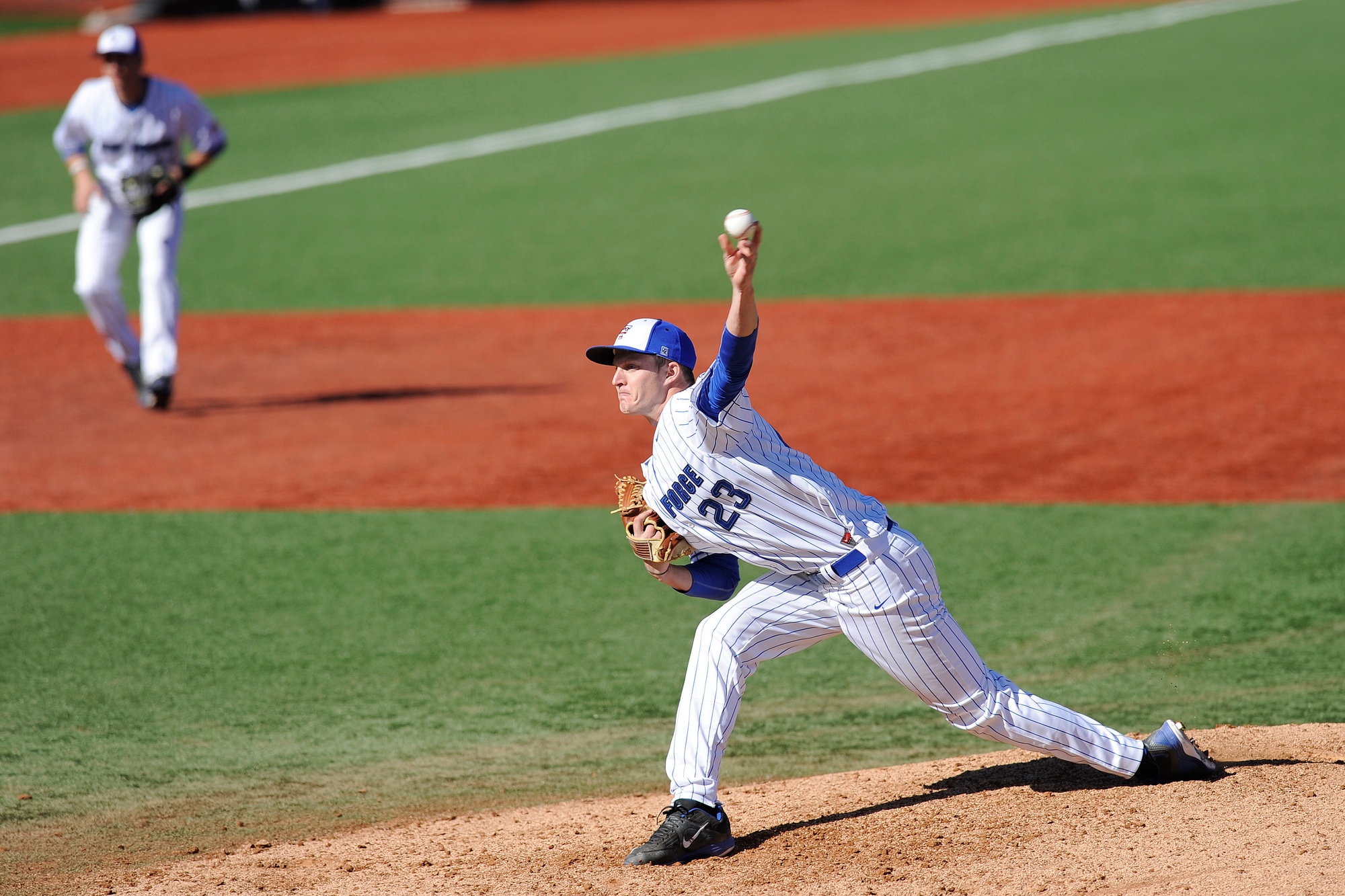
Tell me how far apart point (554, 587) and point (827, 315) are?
5.25 m

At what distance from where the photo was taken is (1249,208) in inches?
531

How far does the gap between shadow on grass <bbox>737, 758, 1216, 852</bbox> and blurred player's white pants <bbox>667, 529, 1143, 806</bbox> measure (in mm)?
181

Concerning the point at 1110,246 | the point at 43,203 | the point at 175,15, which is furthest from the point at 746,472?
the point at 175,15

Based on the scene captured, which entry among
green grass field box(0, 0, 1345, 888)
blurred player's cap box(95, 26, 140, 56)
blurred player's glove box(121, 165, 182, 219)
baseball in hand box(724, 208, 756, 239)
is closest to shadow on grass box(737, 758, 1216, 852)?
green grass field box(0, 0, 1345, 888)

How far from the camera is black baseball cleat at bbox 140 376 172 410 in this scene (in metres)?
9.41

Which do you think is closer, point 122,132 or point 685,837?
point 685,837

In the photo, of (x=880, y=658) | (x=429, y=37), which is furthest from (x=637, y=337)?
(x=429, y=37)

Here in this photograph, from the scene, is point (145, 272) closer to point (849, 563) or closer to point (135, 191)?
point (135, 191)

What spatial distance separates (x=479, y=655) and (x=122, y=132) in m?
4.98

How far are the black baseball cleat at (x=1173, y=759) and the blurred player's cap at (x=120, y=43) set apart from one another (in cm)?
725

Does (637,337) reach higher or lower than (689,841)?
higher

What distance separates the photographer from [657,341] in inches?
160

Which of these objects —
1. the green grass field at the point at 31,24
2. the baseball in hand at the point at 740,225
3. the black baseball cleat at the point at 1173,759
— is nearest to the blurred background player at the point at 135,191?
the baseball in hand at the point at 740,225

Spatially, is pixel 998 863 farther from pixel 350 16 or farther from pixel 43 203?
pixel 350 16
